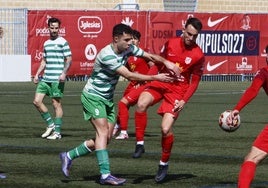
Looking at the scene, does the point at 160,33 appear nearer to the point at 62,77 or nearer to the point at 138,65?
the point at 138,65

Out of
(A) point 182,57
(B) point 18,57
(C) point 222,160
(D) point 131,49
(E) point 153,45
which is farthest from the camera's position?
(E) point 153,45

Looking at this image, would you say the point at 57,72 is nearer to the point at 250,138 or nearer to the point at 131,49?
the point at 250,138

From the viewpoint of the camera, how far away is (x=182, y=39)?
15297mm

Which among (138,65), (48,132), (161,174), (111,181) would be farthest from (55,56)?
(111,181)

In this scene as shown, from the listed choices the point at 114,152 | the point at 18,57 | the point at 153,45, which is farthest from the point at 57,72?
the point at 153,45

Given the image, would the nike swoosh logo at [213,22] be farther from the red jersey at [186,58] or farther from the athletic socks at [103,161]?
the athletic socks at [103,161]

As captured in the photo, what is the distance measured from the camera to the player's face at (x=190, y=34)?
14547 mm

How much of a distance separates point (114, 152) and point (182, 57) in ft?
9.57

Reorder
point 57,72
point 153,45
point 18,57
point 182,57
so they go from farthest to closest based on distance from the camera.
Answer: point 153,45, point 18,57, point 57,72, point 182,57

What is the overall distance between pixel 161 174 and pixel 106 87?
53.4 inches

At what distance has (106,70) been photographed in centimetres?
1373

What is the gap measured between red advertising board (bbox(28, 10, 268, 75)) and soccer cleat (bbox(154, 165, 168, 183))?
86.9ft

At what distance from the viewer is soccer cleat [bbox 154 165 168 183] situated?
13875mm

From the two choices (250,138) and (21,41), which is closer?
(250,138)
